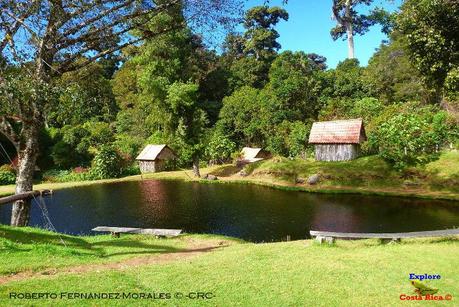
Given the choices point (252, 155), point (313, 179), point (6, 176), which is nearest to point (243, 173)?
point (252, 155)

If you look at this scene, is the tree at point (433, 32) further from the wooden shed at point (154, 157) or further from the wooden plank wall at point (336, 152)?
the wooden shed at point (154, 157)

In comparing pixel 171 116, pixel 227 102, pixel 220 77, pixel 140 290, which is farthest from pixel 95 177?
pixel 140 290

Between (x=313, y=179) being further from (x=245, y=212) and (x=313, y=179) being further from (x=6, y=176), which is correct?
(x=6, y=176)

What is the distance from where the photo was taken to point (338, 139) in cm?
3794

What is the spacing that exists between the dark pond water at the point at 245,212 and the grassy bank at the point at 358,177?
1.99 metres

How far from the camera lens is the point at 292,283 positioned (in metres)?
8.54

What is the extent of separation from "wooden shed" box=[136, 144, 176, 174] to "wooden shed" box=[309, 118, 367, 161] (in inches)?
684

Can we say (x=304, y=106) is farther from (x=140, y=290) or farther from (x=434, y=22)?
(x=140, y=290)

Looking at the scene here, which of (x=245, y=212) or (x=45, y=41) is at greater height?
(x=45, y=41)

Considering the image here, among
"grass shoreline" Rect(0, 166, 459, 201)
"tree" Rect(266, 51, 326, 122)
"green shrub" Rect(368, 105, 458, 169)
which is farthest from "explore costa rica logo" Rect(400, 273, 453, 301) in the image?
"tree" Rect(266, 51, 326, 122)

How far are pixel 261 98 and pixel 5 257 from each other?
41.2 metres

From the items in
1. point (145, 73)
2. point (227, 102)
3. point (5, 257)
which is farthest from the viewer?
point (227, 102)

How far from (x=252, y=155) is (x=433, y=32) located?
3143 centimetres

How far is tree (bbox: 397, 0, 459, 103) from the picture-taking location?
14.0 meters
